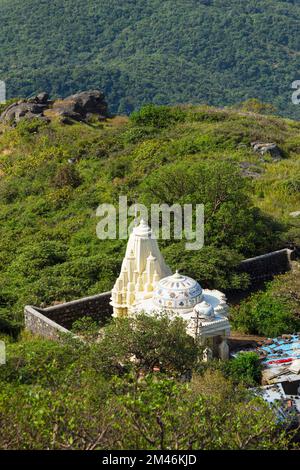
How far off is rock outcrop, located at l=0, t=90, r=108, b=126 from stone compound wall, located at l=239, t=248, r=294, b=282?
20887mm

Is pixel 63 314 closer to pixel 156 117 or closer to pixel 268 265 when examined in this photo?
pixel 268 265

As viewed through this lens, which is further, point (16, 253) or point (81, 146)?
point (81, 146)

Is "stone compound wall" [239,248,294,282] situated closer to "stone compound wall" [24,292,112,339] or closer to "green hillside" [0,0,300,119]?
"stone compound wall" [24,292,112,339]

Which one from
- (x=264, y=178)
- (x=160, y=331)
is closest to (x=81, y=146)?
(x=264, y=178)

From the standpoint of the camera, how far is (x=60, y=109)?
48.8 meters

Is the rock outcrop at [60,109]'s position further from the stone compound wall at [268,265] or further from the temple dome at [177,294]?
the temple dome at [177,294]

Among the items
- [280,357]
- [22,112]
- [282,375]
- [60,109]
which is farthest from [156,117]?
[282,375]

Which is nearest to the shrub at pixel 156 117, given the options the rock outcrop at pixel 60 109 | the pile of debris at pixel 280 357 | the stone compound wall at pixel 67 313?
the rock outcrop at pixel 60 109

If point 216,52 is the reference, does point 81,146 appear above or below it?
below

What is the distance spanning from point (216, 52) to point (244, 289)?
252 feet

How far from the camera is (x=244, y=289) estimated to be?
89.6 ft

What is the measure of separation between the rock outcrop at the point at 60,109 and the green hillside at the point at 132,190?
0.99 metres

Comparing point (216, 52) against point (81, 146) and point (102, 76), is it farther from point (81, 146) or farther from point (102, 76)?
point (81, 146)

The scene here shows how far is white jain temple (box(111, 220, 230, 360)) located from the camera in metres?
21.1
